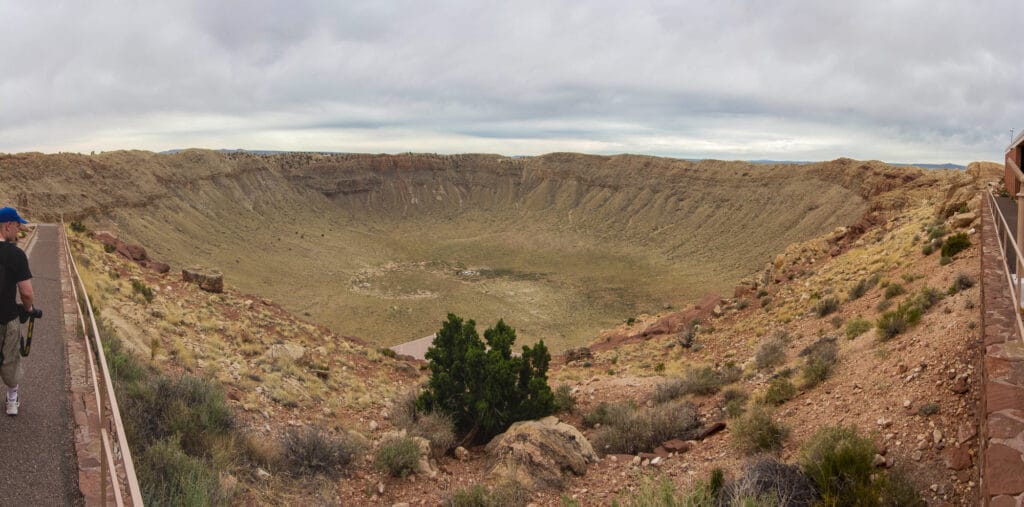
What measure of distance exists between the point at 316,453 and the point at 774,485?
20.2 ft

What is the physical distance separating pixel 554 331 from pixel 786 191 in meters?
34.1

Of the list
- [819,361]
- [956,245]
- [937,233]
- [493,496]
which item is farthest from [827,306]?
[493,496]

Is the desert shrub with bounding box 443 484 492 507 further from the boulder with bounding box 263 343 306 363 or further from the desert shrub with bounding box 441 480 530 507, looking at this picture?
the boulder with bounding box 263 343 306 363

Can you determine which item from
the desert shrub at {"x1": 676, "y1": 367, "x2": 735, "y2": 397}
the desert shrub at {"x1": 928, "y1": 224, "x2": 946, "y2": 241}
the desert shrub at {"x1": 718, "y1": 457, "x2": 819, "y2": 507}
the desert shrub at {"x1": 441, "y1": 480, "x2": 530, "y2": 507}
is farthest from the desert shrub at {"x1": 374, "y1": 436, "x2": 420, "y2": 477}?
the desert shrub at {"x1": 928, "y1": 224, "x2": 946, "y2": 241}

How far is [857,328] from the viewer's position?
1209 centimetres

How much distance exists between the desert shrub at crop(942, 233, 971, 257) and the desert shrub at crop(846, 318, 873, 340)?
3270 millimetres

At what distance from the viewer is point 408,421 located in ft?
34.8

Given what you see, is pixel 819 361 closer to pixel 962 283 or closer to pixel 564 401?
pixel 962 283

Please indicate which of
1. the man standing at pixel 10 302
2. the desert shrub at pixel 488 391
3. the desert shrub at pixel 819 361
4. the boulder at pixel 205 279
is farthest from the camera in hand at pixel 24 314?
the boulder at pixel 205 279

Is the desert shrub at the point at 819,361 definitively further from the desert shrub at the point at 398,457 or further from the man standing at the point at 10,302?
the man standing at the point at 10,302

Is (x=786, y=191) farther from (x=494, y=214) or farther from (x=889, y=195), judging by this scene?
(x=494, y=214)

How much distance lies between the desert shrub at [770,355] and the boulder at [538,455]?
229 inches

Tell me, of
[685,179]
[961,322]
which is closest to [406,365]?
[961,322]

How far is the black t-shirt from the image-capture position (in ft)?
17.9
